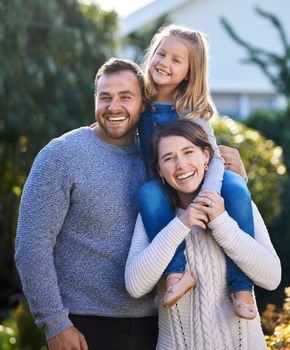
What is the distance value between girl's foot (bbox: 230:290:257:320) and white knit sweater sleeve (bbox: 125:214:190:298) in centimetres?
36

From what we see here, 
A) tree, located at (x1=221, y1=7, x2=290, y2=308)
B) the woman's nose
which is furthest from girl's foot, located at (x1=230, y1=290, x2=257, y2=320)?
tree, located at (x1=221, y1=7, x2=290, y2=308)

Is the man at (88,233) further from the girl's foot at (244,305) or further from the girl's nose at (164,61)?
the girl's foot at (244,305)

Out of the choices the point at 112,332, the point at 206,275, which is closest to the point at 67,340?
the point at 112,332

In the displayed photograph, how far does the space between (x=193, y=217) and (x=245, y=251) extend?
28cm

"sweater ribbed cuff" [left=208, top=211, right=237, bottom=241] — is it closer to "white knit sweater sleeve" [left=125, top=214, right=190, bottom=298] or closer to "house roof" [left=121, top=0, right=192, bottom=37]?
"white knit sweater sleeve" [left=125, top=214, right=190, bottom=298]

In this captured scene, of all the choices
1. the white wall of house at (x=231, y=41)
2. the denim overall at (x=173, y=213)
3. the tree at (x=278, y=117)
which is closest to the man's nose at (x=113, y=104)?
the denim overall at (x=173, y=213)

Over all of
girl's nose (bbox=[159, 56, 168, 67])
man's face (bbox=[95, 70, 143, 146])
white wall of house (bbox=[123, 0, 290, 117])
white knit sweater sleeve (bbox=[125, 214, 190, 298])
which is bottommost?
white knit sweater sleeve (bbox=[125, 214, 190, 298])

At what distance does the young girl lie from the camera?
352cm

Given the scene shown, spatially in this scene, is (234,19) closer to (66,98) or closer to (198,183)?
(66,98)

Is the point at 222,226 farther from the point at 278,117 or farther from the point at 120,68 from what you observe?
the point at 278,117

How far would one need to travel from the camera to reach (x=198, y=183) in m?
3.62

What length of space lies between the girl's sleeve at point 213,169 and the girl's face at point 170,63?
0.34 meters

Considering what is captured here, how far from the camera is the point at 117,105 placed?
374 centimetres

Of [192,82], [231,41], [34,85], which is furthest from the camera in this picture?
[231,41]
